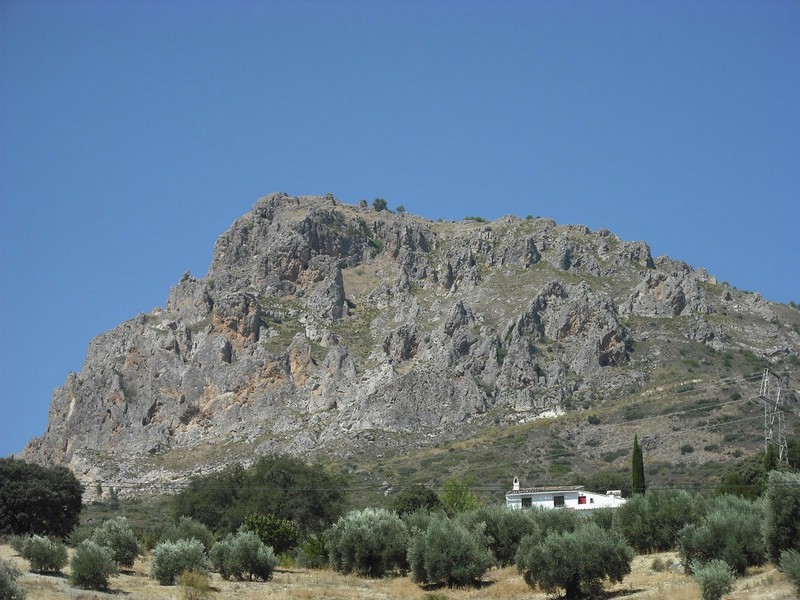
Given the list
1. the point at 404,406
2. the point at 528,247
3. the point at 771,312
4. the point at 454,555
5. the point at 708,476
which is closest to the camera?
the point at 454,555

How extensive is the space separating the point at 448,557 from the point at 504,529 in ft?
20.8

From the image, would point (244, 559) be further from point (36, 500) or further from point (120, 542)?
point (36, 500)

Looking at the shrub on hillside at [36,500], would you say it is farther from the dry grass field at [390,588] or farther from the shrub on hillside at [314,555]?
the shrub on hillside at [314,555]

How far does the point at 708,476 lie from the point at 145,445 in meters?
71.0

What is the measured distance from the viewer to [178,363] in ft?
463

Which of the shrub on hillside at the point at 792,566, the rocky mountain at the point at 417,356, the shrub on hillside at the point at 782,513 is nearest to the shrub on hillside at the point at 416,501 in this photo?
the rocky mountain at the point at 417,356

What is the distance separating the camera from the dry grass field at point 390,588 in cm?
3359

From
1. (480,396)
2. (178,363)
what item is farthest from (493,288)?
(178,363)

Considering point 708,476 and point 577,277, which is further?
point 577,277

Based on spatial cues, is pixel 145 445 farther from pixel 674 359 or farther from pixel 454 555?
pixel 454 555

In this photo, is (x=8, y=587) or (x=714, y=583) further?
(x=714, y=583)

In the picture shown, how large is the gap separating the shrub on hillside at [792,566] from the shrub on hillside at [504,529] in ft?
58.9

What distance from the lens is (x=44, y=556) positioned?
4216 cm

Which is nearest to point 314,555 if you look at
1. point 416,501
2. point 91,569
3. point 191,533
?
point 191,533
